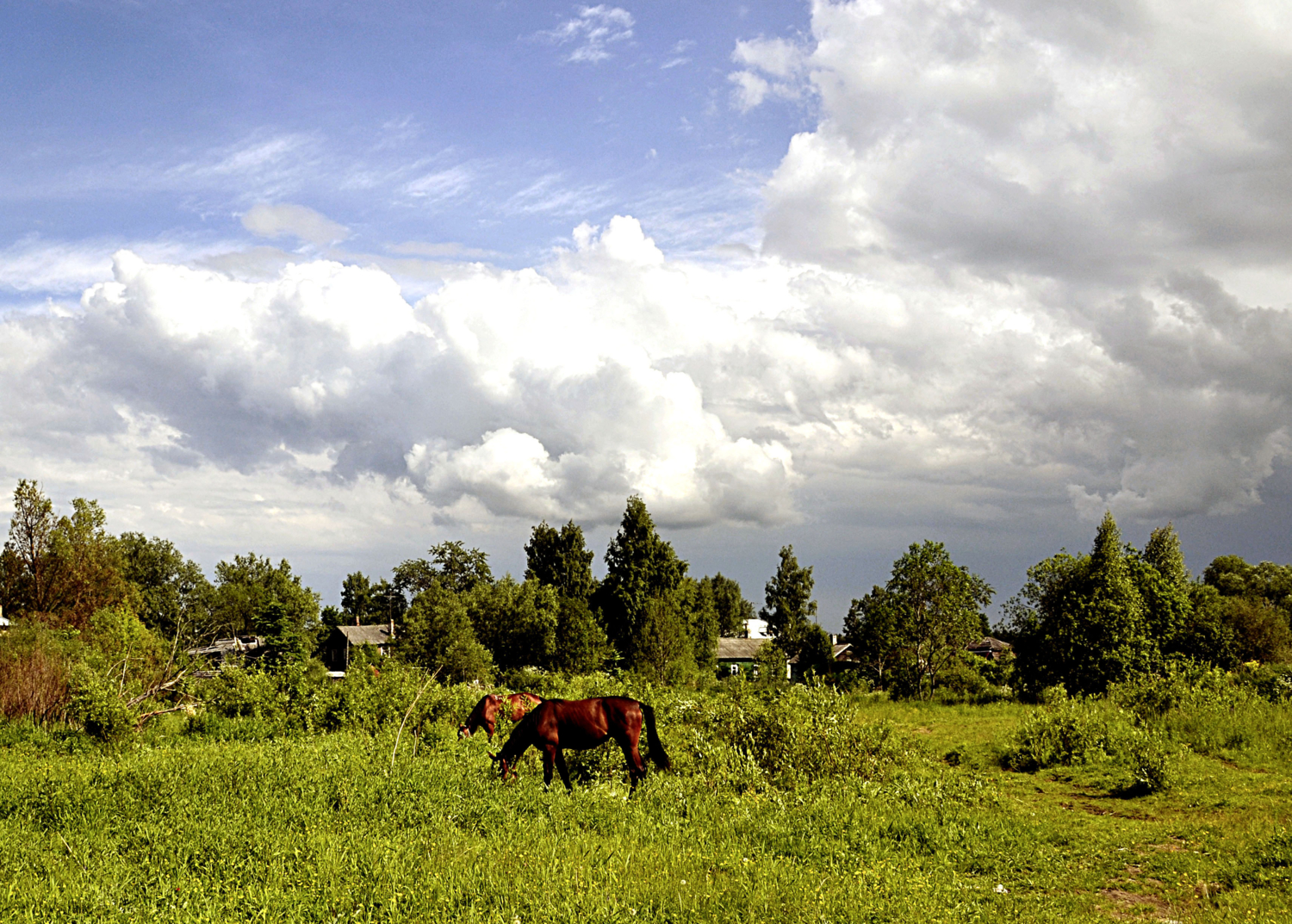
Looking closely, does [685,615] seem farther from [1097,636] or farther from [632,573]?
[1097,636]

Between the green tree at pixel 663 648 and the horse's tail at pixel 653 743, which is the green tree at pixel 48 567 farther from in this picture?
the horse's tail at pixel 653 743

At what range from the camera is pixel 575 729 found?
11648 millimetres

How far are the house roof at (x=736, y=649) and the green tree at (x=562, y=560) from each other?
30.0 meters

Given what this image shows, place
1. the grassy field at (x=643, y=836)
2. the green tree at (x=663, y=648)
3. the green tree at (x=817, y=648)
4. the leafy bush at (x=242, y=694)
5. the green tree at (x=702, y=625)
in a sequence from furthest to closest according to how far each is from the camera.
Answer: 1. the green tree at (x=817, y=648)
2. the green tree at (x=702, y=625)
3. the green tree at (x=663, y=648)
4. the leafy bush at (x=242, y=694)
5. the grassy field at (x=643, y=836)

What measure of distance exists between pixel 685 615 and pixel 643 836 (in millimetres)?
41213

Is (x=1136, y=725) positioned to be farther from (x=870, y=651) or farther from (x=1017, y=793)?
(x=870, y=651)

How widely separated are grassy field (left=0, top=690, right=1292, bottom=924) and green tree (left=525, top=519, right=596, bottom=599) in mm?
45498

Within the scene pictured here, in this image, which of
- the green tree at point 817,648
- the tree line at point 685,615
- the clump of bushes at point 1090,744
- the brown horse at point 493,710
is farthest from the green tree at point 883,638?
the brown horse at point 493,710

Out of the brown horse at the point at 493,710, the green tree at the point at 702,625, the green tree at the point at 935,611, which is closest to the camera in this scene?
the brown horse at the point at 493,710

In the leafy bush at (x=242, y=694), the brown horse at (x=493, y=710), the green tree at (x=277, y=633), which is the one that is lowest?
the green tree at (x=277, y=633)

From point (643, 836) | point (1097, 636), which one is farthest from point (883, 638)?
point (643, 836)

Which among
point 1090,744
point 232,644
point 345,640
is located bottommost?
point 345,640

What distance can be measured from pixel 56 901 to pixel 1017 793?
579 inches

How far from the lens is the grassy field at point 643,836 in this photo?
7.54m
